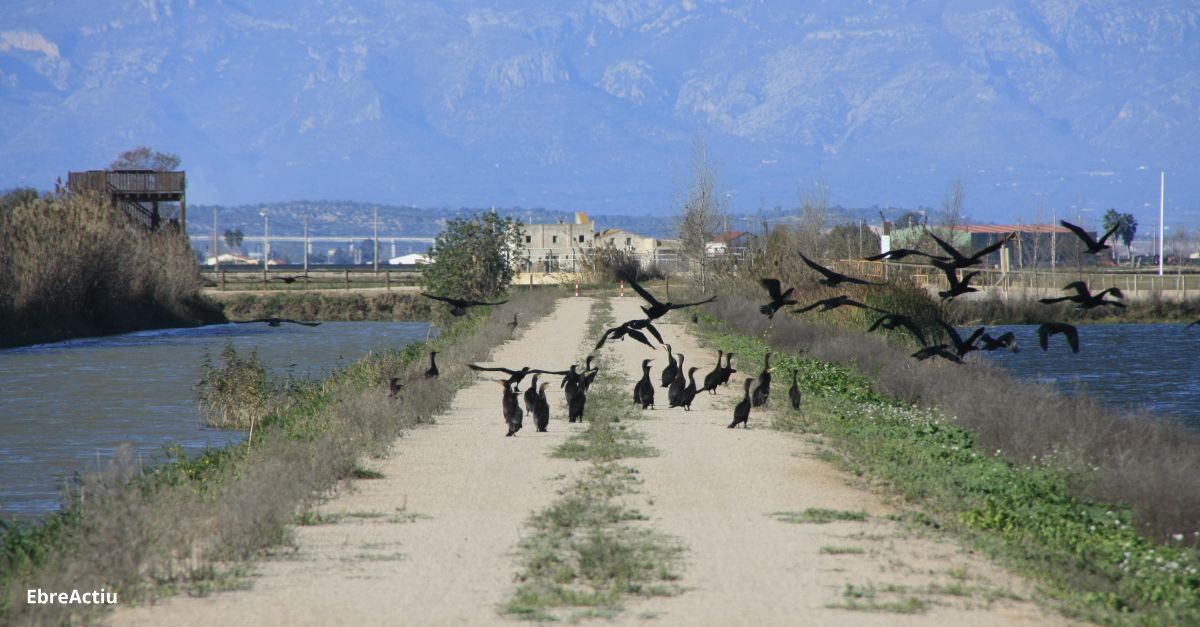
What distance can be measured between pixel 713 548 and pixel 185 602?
11.4 ft

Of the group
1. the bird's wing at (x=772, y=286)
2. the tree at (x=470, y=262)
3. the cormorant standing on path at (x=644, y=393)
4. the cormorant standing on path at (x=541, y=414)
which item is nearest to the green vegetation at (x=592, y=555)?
the bird's wing at (x=772, y=286)

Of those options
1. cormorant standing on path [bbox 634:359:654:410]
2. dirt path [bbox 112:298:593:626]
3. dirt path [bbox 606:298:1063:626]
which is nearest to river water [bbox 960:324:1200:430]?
cormorant standing on path [bbox 634:359:654:410]

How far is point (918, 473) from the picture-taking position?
1197cm

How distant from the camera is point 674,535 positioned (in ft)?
32.1

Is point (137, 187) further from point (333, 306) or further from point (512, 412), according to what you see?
point (512, 412)

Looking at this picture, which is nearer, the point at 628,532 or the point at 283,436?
the point at 628,532

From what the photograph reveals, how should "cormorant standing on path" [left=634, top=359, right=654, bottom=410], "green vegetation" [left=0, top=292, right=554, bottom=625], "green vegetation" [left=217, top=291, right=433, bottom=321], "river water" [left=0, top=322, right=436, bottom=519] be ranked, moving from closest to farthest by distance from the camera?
"green vegetation" [left=0, top=292, right=554, bottom=625]
"river water" [left=0, top=322, right=436, bottom=519]
"cormorant standing on path" [left=634, top=359, right=654, bottom=410]
"green vegetation" [left=217, top=291, right=433, bottom=321]

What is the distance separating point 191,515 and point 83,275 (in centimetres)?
3956

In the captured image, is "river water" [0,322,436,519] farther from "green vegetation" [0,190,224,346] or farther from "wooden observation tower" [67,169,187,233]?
"wooden observation tower" [67,169,187,233]

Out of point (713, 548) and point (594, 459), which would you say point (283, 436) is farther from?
point (713, 548)

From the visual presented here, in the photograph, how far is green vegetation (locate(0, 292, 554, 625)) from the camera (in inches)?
312

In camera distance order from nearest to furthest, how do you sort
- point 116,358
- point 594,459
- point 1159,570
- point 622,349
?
point 1159,570, point 594,459, point 622,349, point 116,358

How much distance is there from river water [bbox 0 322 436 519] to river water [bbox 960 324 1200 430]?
554 inches

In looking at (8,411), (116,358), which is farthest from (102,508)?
(116,358)
